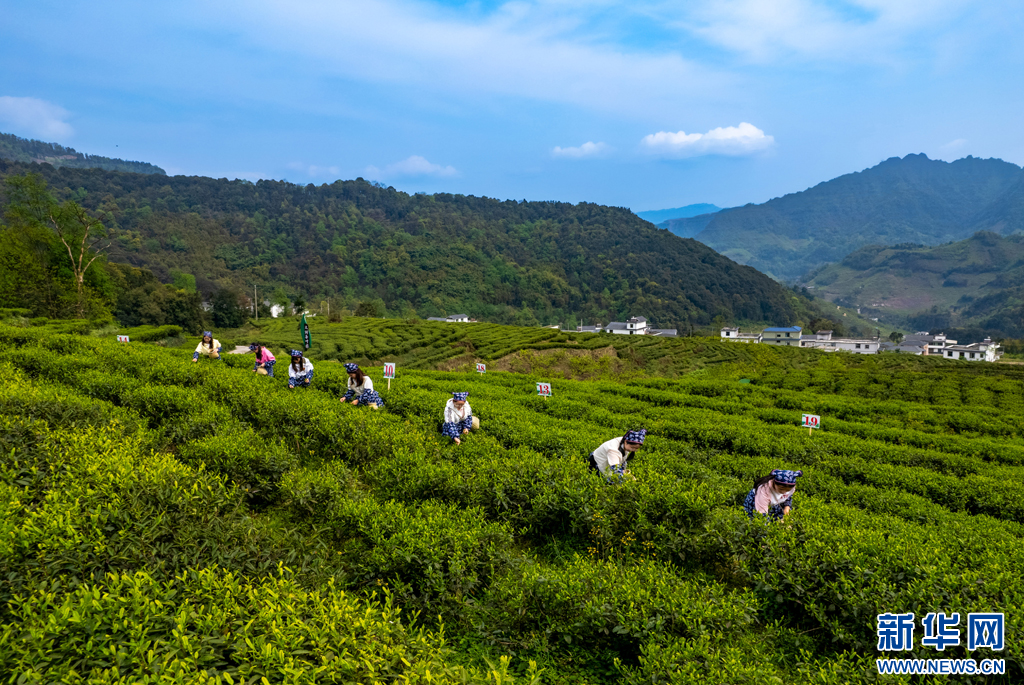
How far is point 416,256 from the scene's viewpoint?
129125 millimetres

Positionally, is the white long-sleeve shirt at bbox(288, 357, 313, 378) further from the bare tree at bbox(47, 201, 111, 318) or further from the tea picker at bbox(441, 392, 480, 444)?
the bare tree at bbox(47, 201, 111, 318)

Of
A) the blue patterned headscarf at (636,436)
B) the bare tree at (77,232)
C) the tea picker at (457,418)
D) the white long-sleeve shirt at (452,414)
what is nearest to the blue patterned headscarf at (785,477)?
the blue patterned headscarf at (636,436)

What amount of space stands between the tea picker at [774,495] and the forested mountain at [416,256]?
90064mm

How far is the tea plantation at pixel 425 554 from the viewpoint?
126 inches

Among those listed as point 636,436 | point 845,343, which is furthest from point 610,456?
point 845,343

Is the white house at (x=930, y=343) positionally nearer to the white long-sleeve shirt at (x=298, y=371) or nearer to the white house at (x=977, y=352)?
the white house at (x=977, y=352)

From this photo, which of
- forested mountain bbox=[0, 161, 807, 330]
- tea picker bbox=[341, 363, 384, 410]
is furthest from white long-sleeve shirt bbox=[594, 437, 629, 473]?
forested mountain bbox=[0, 161, 807, 330]

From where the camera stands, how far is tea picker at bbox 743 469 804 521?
6.07m

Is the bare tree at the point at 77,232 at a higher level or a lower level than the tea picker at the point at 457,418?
higher

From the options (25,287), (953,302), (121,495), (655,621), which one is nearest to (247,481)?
(121,495)

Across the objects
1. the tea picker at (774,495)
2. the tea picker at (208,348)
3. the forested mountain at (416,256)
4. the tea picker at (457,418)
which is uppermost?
the forested mountain at (416,256)

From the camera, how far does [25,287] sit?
3066 cm

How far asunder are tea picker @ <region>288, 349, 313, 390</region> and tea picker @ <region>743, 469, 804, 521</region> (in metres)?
9.30

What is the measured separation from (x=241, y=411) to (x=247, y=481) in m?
3.08
